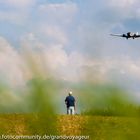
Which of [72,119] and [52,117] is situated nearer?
[52,117]

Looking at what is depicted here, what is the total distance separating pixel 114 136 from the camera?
2.75 m

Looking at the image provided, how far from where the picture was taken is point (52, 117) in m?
2.71

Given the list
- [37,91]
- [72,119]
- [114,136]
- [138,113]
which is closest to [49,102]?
[37,91]

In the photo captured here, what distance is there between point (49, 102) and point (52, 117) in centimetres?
12

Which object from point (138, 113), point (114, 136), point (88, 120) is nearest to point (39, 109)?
point (88, 120)

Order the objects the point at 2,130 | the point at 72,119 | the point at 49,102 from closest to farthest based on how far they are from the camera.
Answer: the point at 49,102, the point at 2,130, the point at 72,119

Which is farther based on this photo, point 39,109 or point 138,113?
point 138,113

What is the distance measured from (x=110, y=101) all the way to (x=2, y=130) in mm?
640

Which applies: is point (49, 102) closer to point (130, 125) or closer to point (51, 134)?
point (51, 134)

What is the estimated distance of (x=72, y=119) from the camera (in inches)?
1067

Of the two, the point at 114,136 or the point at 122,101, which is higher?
the point at 122,101

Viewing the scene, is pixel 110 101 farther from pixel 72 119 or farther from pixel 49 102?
pixel 72 119

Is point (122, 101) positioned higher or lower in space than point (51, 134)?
higher

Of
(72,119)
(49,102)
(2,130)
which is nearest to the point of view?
(49,102)
